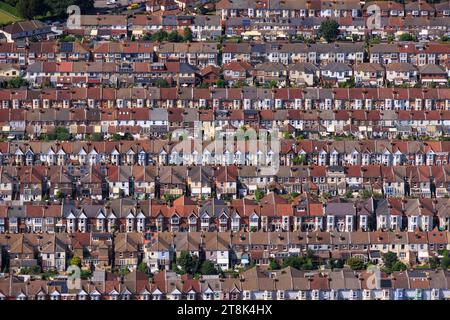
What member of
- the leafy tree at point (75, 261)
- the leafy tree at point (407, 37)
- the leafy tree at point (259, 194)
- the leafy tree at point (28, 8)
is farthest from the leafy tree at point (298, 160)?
the leafy tree at point (28, 8)

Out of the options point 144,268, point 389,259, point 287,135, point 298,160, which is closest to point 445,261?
point 389,259

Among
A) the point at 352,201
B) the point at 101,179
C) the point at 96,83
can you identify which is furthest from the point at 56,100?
the point at 352,201

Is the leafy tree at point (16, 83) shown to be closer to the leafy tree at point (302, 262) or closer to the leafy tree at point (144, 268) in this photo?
the leafy tree at point (144, 268)

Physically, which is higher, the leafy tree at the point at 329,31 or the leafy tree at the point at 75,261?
the leafy tree at the point at 329,31

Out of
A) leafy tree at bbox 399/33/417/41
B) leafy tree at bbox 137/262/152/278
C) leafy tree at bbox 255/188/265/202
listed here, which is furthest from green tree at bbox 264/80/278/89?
leafy tree at bbox 137/262/152/278

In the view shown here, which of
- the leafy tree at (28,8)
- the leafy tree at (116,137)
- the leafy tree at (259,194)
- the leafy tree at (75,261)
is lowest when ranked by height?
the leafy tree at (75,261)

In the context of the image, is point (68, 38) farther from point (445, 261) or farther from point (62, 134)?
point (445, 261)
